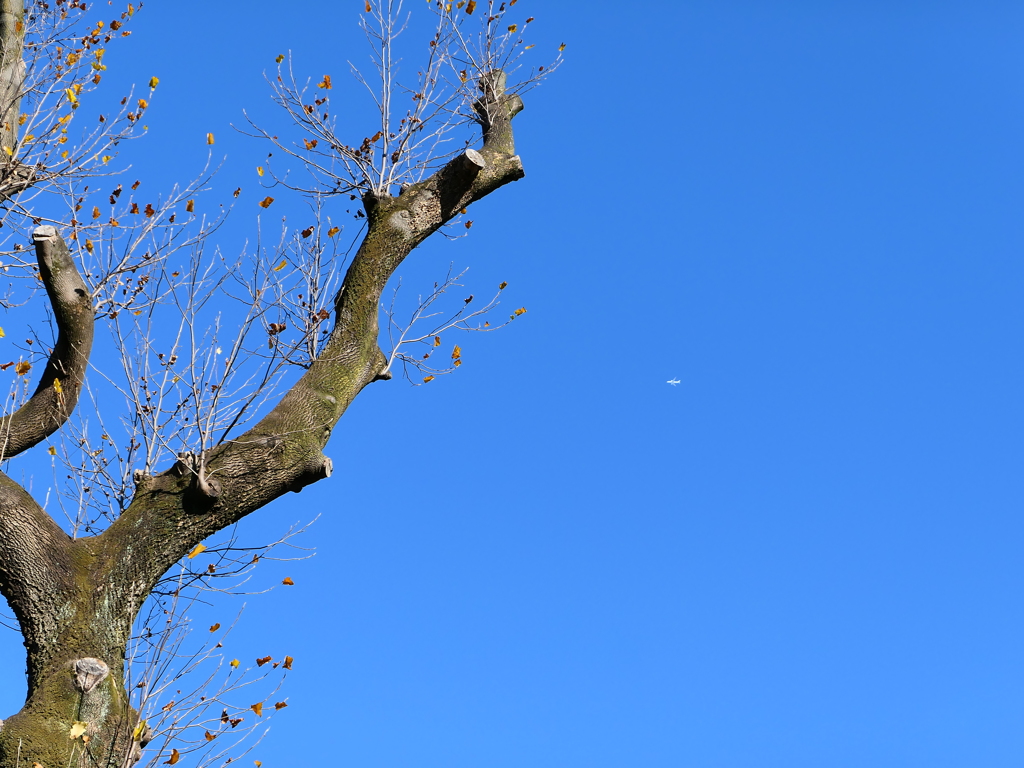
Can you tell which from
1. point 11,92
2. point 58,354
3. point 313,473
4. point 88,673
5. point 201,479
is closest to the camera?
point 88,673

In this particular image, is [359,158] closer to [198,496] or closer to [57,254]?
[57,254]

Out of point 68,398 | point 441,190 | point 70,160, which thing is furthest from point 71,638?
point 70,160

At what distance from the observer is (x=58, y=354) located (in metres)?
4.94

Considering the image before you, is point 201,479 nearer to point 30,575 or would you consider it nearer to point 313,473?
point 313,473

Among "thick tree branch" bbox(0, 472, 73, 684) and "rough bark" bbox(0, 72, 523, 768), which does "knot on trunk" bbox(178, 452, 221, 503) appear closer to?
"rough bark" bbox(0, 72, 523, 768)

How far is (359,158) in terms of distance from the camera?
606 cm

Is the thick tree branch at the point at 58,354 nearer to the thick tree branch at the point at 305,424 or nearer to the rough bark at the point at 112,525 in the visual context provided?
the rough bark at the point at 112,525

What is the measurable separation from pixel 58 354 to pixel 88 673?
1938mm

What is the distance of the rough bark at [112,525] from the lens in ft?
12.8

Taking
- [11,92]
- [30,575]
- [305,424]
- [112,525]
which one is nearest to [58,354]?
[112,525]

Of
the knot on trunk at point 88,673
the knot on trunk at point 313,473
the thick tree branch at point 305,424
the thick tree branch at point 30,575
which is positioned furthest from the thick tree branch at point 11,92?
the knot on trunk at point 88,673

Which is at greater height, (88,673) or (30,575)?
(30,575)

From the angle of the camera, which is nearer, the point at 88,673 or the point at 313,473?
the point at 88,673

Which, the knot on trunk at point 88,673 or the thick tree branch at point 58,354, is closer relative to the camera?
the knot on trunk at point 88,673
